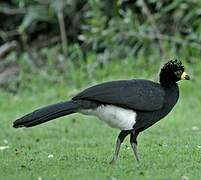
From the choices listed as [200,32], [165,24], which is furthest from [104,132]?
[165,24]

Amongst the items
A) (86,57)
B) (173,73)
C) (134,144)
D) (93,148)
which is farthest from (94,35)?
(134,144)

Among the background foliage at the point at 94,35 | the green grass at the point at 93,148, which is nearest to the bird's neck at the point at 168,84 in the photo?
the green grass at the point at 93,148

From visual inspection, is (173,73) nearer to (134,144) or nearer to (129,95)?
(129,95)

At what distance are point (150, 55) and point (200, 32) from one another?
1.12 metres

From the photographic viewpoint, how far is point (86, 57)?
1545cm

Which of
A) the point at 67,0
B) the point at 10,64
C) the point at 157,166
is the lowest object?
the point at 157,166

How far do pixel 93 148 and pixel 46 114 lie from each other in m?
1.83

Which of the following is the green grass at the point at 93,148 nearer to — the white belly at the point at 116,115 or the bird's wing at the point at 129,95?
the white belly at the point at 116,115

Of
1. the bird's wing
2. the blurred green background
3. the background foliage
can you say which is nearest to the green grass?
the blurred green background

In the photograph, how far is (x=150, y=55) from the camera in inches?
572

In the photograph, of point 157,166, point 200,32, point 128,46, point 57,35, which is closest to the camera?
point 157,166

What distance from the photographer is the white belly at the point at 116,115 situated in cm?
712

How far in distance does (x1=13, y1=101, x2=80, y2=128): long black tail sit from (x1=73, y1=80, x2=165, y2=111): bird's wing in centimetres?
13

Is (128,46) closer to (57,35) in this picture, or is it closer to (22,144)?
(57,35)
